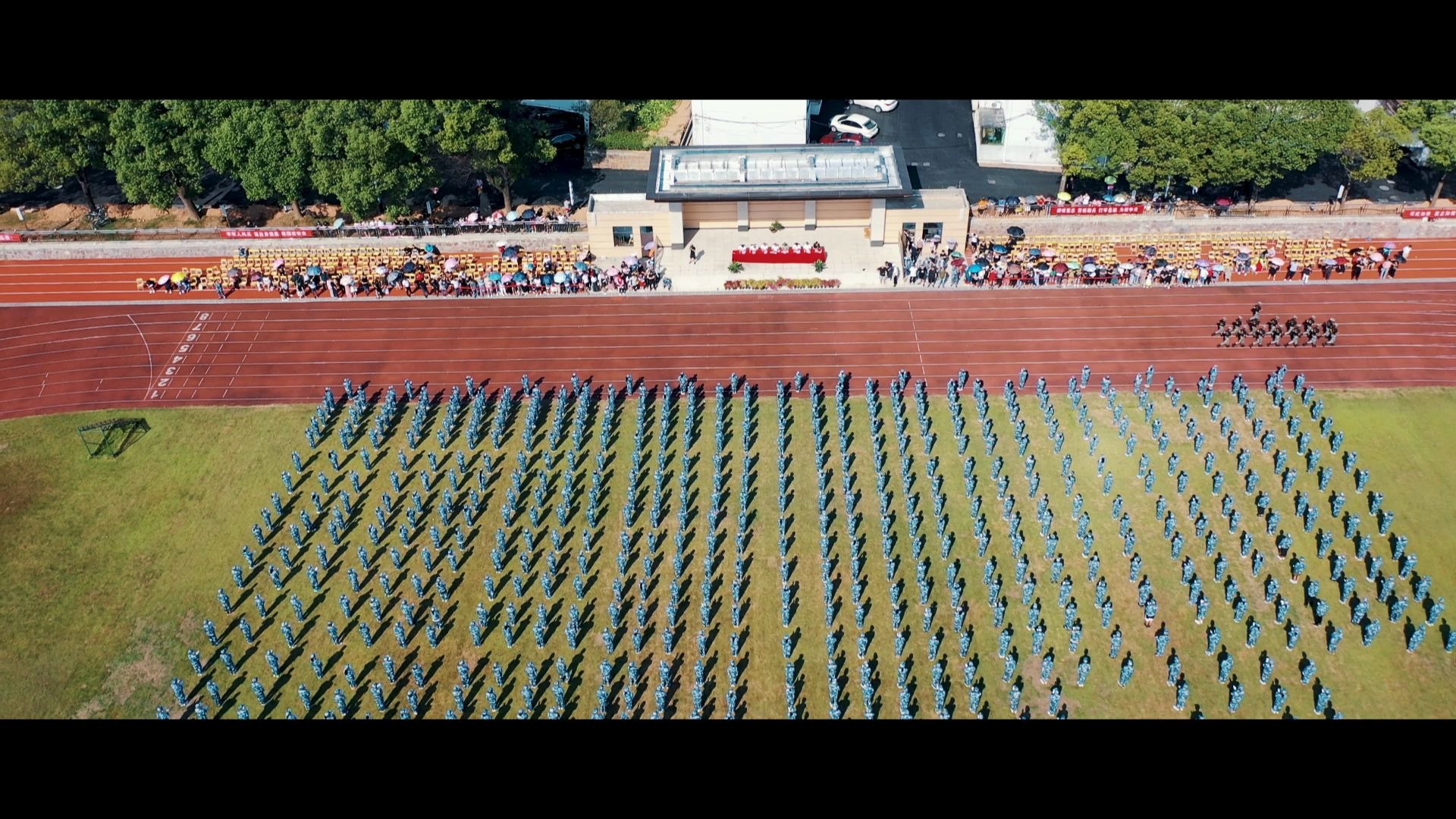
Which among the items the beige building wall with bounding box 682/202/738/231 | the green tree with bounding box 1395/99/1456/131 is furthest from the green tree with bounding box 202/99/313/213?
the green tree with bounding box 1395/99/1456/131

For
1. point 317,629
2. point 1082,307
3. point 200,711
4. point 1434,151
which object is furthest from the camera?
point 1434,151

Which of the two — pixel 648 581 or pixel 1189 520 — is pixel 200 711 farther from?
pixel 1189 520

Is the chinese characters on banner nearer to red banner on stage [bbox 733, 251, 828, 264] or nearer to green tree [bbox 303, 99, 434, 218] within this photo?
red banner on stage [bbox 733, 251, 828, 264]

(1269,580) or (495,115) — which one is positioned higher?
(495,115)

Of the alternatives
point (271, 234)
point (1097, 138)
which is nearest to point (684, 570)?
point (271, 234)
